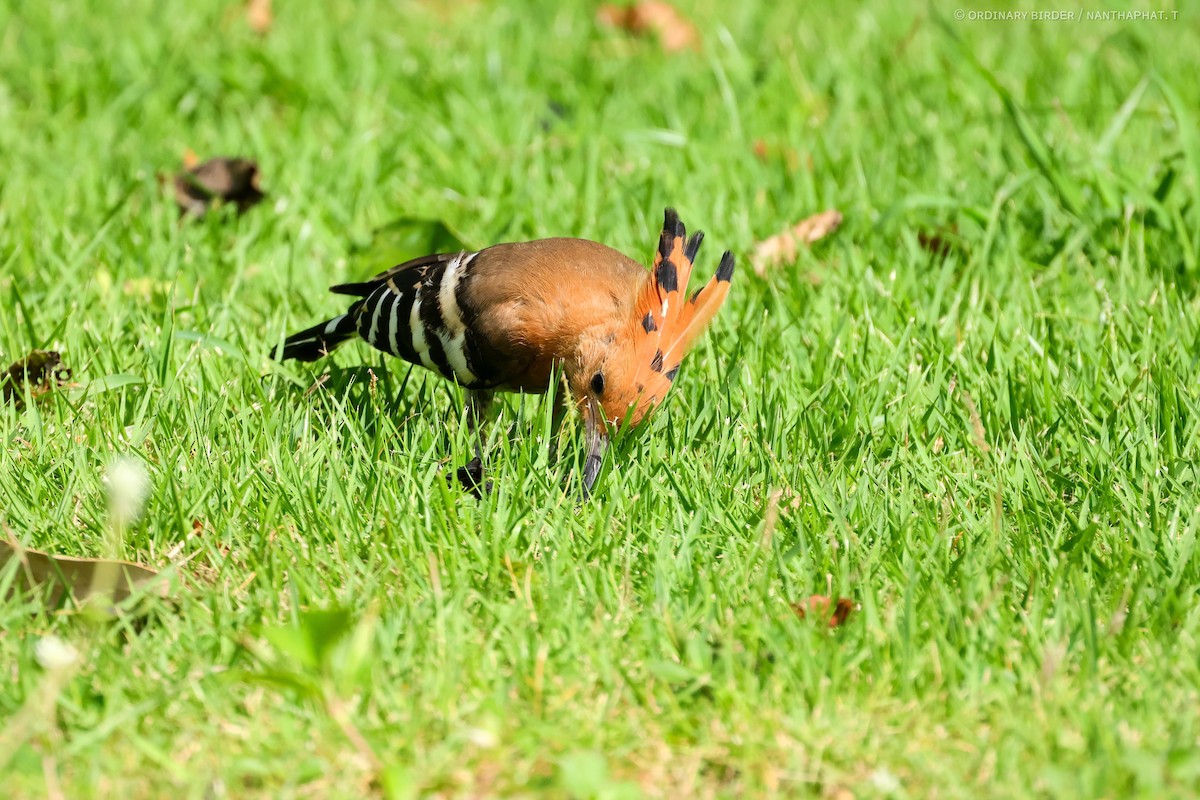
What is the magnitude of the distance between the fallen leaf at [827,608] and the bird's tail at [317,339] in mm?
1621

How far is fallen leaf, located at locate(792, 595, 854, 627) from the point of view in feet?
8.48

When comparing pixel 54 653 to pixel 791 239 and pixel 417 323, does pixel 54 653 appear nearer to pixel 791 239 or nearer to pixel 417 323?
pixel 417 323

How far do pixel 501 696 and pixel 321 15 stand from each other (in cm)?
466

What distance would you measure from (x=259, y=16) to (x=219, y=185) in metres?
1.83

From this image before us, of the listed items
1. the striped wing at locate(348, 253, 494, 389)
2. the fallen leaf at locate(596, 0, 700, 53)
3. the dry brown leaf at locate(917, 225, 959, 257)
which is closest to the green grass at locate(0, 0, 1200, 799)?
the dry brown leaf at locate(917, 225, 959, 257)

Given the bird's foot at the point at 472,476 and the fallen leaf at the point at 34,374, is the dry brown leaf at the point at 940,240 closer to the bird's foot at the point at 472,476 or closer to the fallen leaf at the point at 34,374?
the bird's foot at the point at 472,476

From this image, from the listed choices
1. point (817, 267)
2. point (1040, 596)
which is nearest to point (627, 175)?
point (817, 267)

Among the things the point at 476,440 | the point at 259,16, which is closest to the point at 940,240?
the point at 476,440

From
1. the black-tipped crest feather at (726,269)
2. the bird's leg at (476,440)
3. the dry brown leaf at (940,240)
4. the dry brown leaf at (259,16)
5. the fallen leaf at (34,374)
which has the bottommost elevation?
the bird's leg at (476,440)

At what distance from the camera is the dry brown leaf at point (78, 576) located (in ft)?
8.45

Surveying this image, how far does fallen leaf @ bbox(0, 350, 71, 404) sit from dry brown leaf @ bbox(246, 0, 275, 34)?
3.06m

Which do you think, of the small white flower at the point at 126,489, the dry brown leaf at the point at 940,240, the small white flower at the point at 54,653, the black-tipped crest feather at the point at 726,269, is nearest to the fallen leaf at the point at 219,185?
the small white flower at the point at 126,489

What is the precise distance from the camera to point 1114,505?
2967 millimetres

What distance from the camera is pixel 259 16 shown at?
621 centimetres
